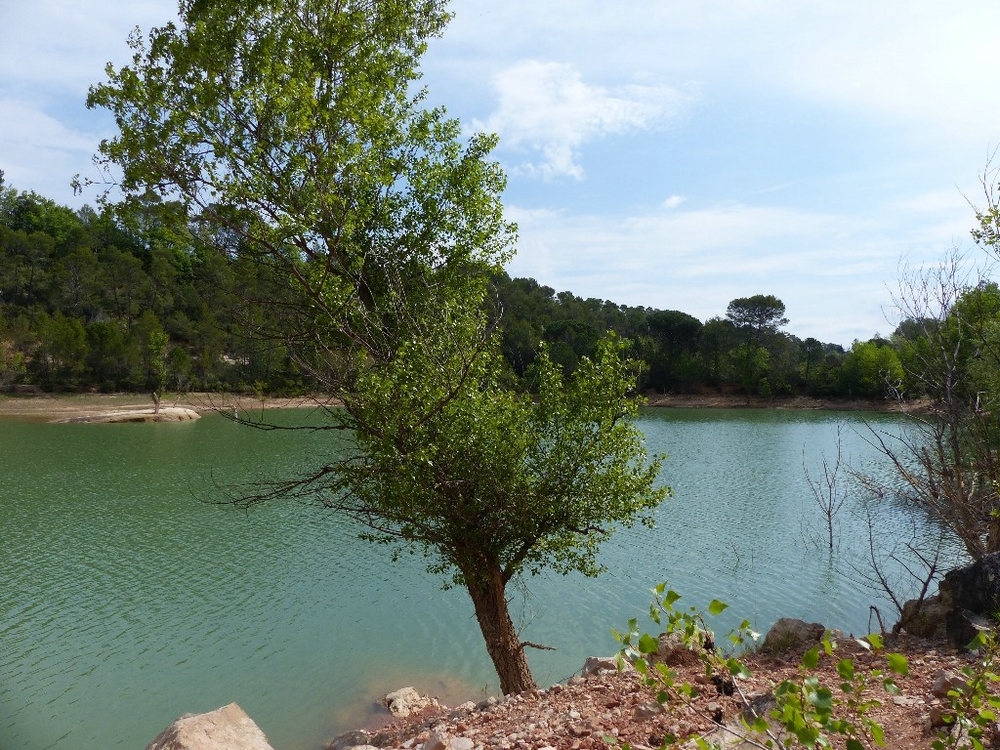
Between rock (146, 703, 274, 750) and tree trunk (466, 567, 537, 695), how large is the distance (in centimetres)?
323

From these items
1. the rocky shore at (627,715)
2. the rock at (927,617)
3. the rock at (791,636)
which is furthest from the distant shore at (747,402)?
the rocky shore at (627,715)

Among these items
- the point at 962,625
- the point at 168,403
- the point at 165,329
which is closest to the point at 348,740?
the point at 962,625

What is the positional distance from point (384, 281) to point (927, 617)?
8.91 m

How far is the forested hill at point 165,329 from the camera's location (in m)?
73.1

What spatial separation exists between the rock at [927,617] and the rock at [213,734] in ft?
28.7

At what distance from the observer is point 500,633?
10.0 metres

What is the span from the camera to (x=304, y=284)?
29.5ft

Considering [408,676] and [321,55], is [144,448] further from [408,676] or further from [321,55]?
[321,55]

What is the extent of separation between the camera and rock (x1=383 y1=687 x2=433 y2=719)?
11523 millimetres

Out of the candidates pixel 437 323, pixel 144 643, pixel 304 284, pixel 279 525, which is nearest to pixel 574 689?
pixel 437 323

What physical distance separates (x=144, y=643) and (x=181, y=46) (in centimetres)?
1101

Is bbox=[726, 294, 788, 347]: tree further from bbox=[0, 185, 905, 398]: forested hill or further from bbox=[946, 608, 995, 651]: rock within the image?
bbox=[946, 608, 995, 651]: rock

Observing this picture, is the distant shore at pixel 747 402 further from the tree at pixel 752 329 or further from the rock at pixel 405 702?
the rock at pixel 405 702

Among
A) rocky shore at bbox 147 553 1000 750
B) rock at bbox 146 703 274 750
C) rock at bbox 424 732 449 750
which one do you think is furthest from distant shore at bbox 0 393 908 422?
rock at bbox 424 732 449 750
